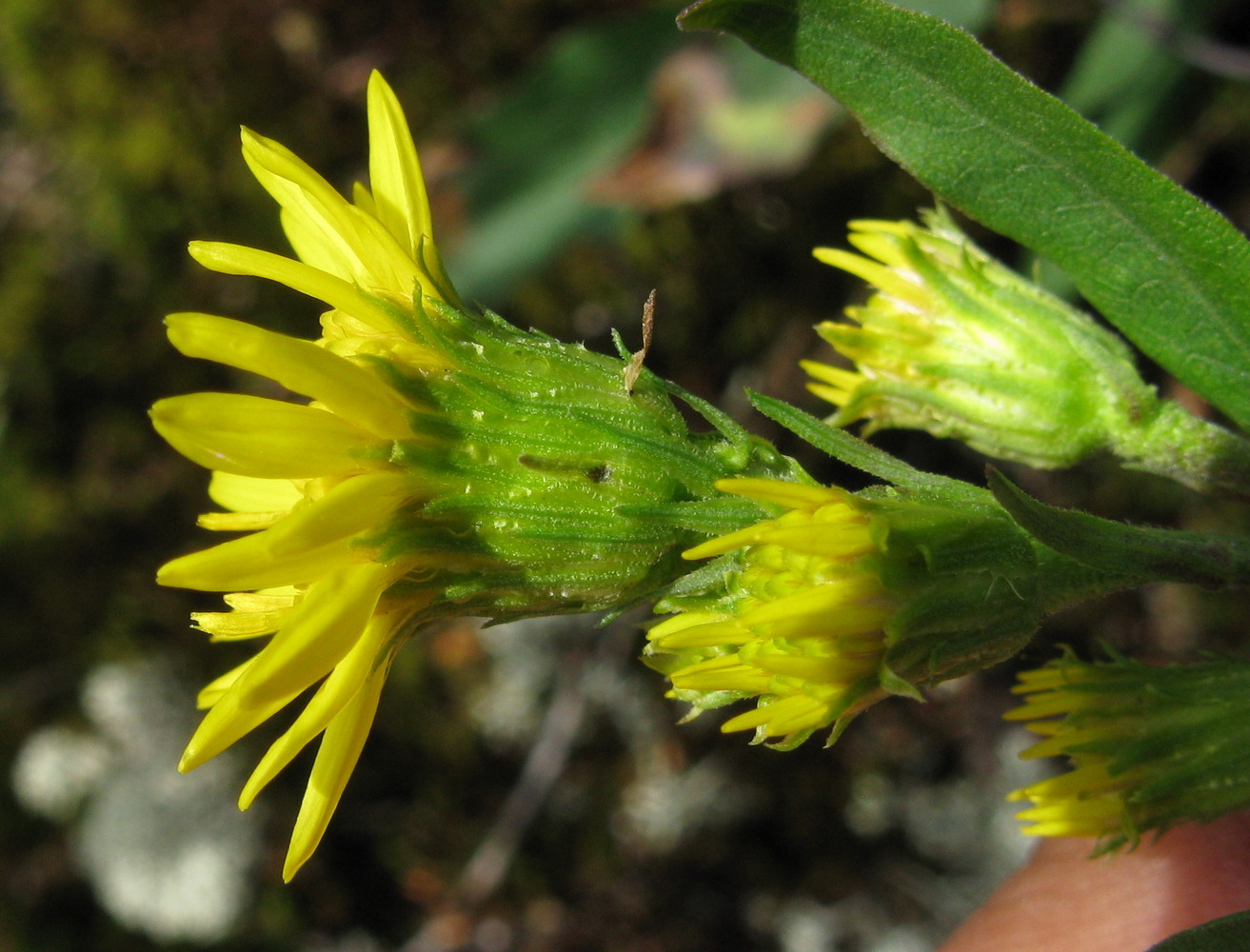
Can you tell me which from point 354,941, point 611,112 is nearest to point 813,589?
point 611,112

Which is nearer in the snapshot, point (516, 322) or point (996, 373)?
point (996, 373)

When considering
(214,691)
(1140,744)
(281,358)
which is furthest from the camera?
(1140,744)

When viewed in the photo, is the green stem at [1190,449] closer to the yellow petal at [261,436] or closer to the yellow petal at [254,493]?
the yellow petal at [261,436]

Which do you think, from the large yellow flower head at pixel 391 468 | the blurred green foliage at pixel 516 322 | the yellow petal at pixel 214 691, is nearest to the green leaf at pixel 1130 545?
the large yellow flower head at pixel 391 468

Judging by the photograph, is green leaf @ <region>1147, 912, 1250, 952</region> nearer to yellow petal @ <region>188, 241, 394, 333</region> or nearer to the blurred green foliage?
yellow petal @ <region>188, 241, 394, 333</region>

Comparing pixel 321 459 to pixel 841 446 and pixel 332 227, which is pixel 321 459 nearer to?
pixel 332 227

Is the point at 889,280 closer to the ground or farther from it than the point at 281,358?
farther from it

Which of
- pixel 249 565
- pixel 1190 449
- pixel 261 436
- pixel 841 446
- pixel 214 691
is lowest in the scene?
pixel 214 691

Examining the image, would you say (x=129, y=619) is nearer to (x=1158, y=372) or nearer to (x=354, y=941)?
(x=354, y=941)

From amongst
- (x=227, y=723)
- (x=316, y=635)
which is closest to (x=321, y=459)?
(x=316, y=635)

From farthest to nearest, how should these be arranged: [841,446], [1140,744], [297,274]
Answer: [1140,744]
[841,446]
[297,274]
